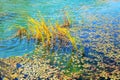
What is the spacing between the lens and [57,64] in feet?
16.5

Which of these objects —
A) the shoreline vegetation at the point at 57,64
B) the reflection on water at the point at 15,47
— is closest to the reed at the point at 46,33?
the shoreline vegetation at the point at 57,64

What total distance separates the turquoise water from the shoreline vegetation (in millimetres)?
412

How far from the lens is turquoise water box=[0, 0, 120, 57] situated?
610 cm

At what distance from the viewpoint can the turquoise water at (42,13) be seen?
610cm

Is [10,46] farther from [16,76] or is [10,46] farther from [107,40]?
[107,40]

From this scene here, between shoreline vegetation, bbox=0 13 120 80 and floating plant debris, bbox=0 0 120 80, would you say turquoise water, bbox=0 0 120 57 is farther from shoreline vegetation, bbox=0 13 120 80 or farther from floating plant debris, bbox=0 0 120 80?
shoreline vegetation, bbox=0 13 120 80

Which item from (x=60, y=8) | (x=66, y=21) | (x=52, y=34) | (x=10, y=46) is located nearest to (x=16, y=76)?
(x=10, y=46)

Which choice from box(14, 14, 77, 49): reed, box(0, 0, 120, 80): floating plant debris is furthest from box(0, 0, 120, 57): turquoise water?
box(14, 14, 77, 49): reed

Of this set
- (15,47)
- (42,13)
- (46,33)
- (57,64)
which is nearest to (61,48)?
(46,33)

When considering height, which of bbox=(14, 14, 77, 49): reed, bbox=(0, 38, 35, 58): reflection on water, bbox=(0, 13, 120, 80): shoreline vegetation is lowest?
bbox=(0, 13, 120, 80): shoreline vegetation

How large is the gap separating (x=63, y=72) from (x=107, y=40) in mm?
2173

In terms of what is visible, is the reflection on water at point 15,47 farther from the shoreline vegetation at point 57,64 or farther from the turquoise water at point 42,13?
the shoreline vegetation at point 57,64

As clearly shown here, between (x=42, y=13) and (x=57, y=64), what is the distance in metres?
4.93

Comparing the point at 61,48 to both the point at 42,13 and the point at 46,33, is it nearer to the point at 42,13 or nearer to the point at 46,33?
the point at 46,33
